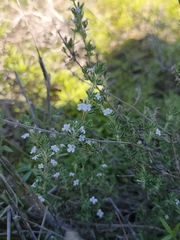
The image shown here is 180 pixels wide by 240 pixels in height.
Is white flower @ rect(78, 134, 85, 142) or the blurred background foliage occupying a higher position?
the blurred background foliage

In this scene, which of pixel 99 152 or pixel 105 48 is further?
pixel 105 48

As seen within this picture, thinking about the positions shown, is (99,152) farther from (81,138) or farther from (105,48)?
(105,48)

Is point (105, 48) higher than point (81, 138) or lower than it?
higher

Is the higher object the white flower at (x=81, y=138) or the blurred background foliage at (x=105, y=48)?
the blurred background foliage at (x=105, y=48)

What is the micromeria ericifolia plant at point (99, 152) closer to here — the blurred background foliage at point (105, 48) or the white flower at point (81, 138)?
the white flower at point (81, 138)

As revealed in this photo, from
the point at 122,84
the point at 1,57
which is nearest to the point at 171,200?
the point at 1,57

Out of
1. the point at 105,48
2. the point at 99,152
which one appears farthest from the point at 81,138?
the point at 105,48

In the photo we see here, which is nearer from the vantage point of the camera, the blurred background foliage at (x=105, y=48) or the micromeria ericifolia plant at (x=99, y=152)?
the micromeria ericifolia plant at (x=99, y=152)

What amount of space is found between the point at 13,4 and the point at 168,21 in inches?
50.7

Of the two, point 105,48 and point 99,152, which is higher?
point 105,48

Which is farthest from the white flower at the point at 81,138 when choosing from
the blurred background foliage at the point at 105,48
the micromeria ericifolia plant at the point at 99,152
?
the blurred background foliage at the point at 105,48

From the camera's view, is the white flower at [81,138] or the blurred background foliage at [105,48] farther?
the blurred background foliage at [105,48]

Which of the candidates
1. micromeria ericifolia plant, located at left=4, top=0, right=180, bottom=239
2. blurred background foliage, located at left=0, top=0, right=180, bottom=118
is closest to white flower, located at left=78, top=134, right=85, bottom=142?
micromeria ericifolia plant, located at left=4, top=0, right=180, bottom=239

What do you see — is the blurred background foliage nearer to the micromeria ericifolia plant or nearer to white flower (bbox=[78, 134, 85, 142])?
the micromeria ericifolia plant
